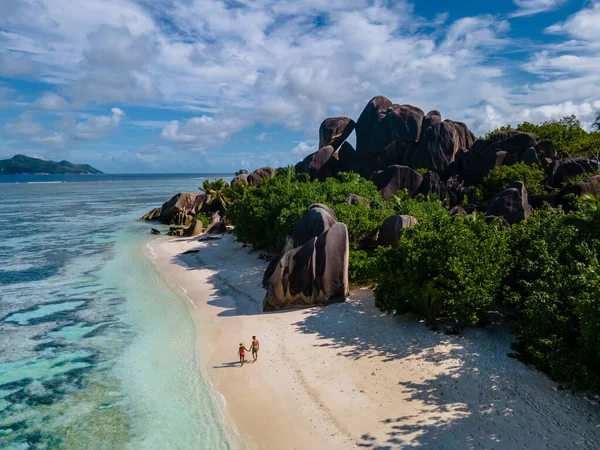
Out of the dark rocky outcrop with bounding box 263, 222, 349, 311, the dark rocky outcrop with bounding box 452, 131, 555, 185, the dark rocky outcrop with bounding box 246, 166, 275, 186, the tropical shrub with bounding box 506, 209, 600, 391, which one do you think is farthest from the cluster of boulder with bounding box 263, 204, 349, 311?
the dark rocky outcrop with bounding box 246, 166, 275, 186

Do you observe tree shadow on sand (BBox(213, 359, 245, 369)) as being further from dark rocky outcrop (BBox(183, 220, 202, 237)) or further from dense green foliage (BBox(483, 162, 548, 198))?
dark rocky outcrop (BBox(183, 220, 202, 237))

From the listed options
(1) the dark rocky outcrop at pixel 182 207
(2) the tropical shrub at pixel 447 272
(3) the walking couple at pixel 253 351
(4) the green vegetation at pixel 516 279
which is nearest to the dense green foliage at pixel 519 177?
(4) the green vegetation at pixel 516 279

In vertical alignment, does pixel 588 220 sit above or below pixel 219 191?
below

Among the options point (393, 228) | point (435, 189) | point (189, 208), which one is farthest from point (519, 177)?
point (189, 208)

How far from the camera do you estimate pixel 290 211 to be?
91.3ft

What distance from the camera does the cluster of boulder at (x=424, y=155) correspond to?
127ft

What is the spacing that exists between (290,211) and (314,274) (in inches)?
326

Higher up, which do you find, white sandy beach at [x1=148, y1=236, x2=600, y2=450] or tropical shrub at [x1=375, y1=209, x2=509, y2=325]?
tropical shrub at [x1=375, y1=209, x2=509, y2=325]

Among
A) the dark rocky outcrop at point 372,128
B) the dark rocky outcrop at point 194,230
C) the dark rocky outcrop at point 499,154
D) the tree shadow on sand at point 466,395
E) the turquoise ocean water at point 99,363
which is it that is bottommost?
the turquoise ocean water at point 99,363

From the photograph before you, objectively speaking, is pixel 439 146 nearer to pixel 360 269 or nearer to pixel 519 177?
pixel 519 177

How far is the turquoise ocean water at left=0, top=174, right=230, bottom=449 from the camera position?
485 inches

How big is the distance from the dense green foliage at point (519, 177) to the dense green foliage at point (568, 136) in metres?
5.61

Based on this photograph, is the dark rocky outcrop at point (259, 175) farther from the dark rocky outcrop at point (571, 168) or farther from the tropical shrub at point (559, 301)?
the tropical shrub at point (559, 301)

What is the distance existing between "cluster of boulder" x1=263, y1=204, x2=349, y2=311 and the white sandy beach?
0.67 m
